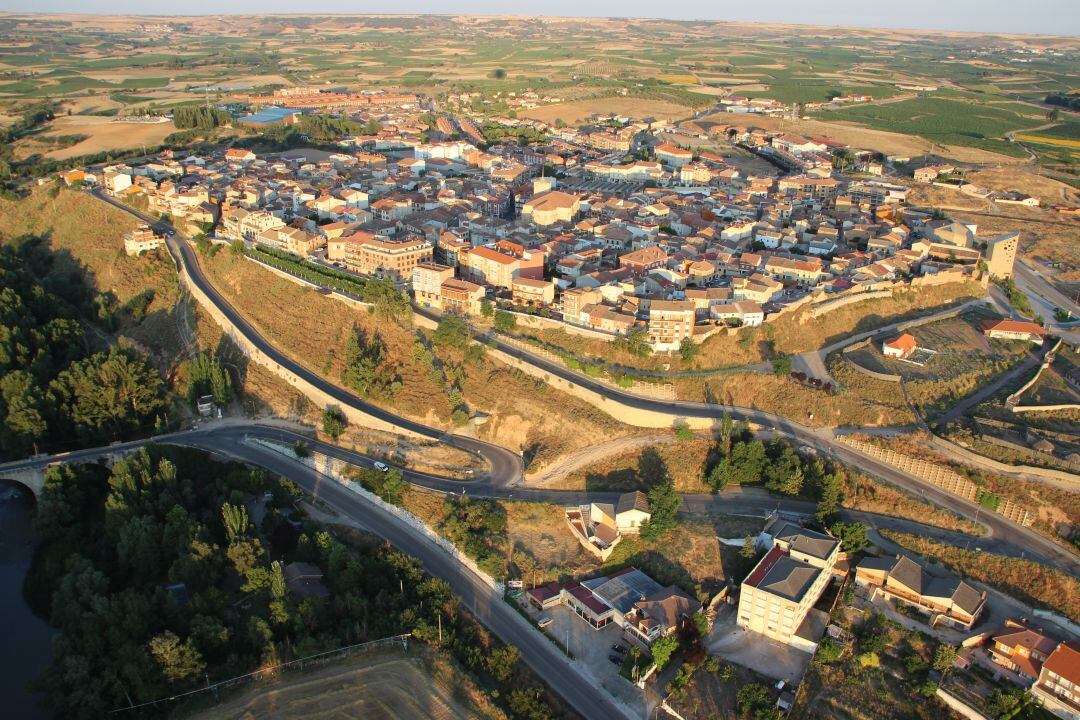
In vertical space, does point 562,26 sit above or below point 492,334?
above

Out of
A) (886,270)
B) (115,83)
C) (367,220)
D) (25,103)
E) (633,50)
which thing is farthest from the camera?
(633,50)

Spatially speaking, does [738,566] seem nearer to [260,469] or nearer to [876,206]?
[260,469]

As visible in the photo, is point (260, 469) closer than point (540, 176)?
Yes

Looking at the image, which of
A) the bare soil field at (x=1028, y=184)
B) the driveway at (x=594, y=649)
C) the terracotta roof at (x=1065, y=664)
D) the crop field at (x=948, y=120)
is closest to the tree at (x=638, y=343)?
the driveway at (x=594, y=649)

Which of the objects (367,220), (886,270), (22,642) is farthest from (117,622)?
(886,270)

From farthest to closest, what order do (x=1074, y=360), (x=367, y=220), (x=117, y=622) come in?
(x=367, y=220) → (x=1074, y=360) → (x=117, y=622)

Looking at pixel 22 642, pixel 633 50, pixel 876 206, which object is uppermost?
pixel 633 50

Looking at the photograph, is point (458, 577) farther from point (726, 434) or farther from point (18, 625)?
point (18, 625)

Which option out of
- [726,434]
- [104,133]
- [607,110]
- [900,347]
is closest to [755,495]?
[726,434]
